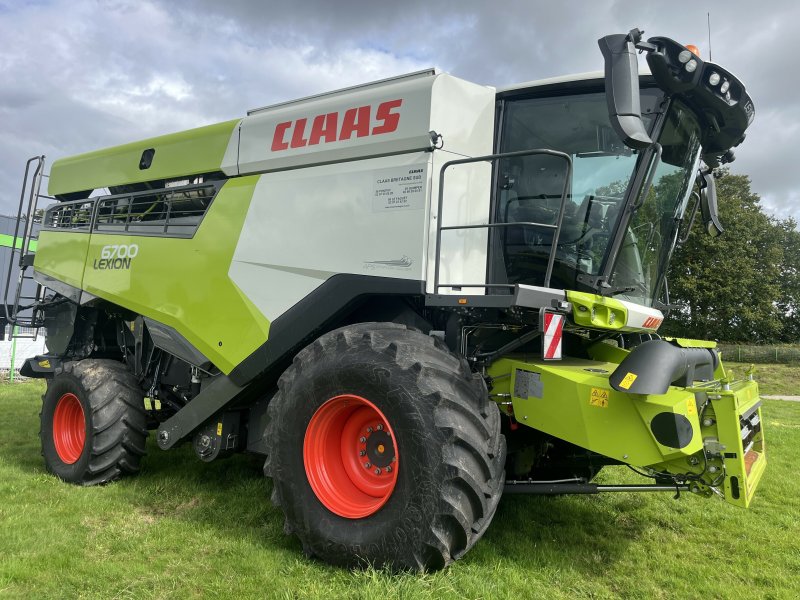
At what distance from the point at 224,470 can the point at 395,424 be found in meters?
3.21

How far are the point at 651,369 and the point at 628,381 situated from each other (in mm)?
164

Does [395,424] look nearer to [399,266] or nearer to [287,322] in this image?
[399,266]

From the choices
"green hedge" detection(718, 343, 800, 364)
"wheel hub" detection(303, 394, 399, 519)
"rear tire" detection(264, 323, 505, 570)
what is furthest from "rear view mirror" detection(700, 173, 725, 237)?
"green hedge" detection(718, 343, 800, 364)

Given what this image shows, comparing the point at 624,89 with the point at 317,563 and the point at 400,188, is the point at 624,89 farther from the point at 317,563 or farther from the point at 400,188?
the point at 317,563

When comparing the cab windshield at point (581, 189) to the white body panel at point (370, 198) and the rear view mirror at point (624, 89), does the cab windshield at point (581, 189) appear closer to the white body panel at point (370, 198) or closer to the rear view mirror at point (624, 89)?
the white body panel at point (370, 198)

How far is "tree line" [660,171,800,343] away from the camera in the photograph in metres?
30.9

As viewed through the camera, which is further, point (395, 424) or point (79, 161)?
point (79, 161)

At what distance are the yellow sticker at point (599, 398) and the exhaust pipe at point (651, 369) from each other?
0.09 meters

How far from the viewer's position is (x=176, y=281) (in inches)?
208

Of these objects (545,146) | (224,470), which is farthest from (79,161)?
(545,146)

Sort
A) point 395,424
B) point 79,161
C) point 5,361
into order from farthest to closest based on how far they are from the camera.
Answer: point 5,361 < point 79,161 < point 395,424

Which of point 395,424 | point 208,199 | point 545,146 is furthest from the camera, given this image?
point 208,199

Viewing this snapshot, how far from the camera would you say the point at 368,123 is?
4.21m

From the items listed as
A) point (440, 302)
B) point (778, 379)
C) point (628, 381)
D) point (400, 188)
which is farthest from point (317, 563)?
point (778, 379)
